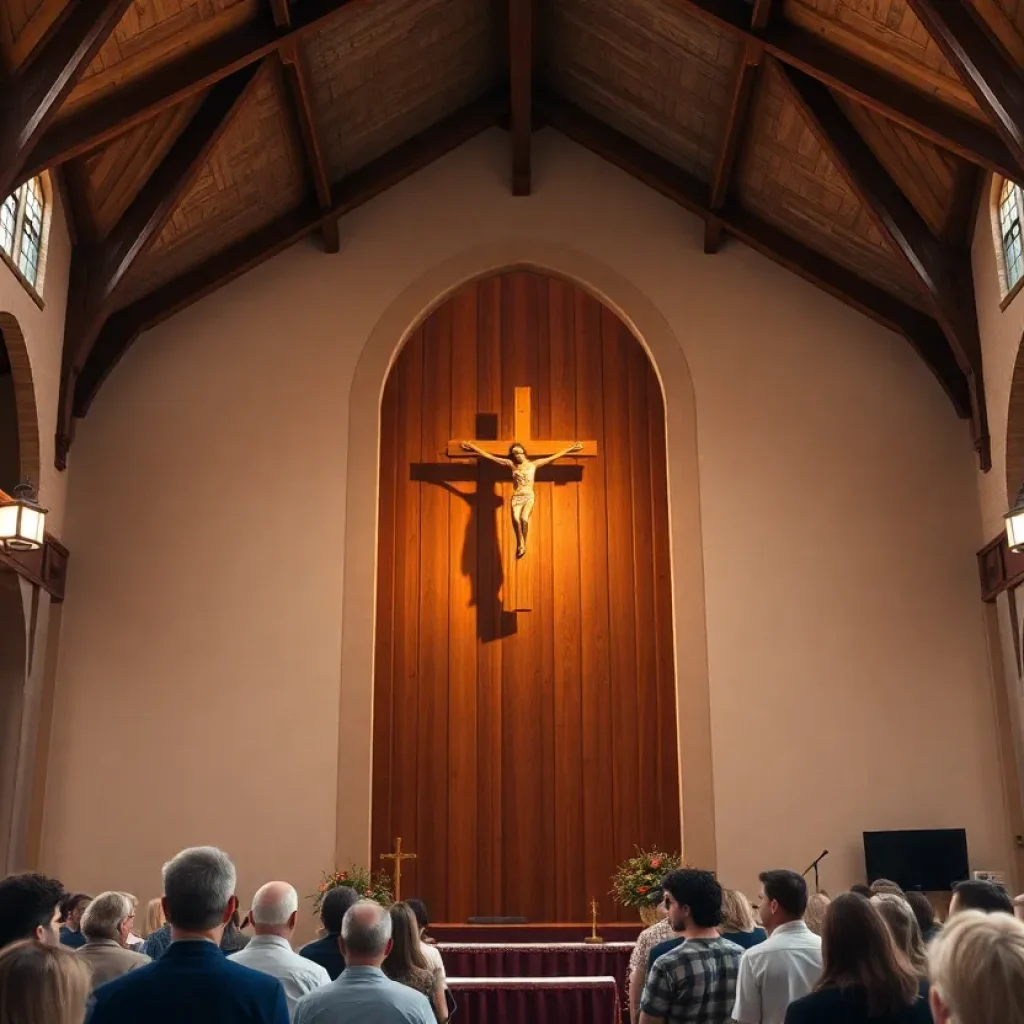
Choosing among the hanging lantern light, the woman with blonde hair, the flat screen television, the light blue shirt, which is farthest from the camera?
the flat screen television

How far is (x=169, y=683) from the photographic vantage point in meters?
8.69

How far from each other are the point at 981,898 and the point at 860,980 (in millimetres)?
995

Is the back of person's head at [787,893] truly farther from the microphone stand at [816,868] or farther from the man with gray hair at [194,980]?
the microphone stand at [816,868]

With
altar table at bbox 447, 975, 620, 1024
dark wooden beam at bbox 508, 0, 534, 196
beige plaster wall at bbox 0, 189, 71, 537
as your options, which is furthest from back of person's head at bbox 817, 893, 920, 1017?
dark wooden beam at bbox 508, 0, 534, 196

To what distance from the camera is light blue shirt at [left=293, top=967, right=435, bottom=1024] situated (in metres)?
2.67

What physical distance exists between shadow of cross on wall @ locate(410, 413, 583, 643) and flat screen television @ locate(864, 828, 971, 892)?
3110mm

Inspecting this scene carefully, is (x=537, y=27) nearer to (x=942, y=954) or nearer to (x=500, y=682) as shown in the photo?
(x=500, y=682)

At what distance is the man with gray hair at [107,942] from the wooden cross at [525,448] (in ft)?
18.9

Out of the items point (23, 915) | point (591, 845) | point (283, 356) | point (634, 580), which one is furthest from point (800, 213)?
point (23, 915)

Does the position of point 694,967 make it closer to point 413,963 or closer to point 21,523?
point 413,963

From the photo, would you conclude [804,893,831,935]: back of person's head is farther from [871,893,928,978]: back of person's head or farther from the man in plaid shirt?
[871,893,928,978]: back of person's head

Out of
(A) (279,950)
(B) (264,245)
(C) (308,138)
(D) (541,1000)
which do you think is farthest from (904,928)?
(B) (264,245)

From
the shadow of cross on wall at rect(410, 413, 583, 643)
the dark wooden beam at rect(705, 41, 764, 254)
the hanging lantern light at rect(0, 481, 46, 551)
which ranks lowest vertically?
the hanging lantern light at rect(0, 481, 46, 551)

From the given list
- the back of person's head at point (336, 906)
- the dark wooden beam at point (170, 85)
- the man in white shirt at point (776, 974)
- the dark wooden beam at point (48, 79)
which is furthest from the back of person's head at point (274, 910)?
the dark wooden beam at point (170, 85)
